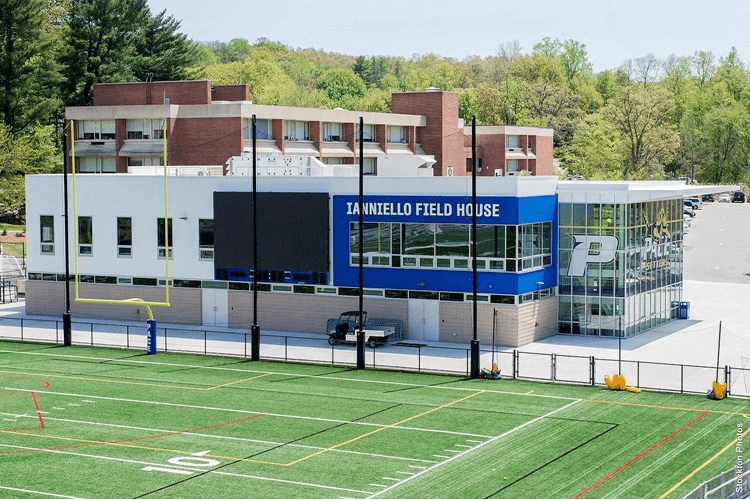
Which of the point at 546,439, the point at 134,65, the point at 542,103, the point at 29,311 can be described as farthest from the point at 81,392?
the point at 542,103

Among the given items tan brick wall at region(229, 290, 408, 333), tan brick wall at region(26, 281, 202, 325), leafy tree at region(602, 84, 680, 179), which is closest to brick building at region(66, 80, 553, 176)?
tan brick wall at region(229, 290, 408, 333)

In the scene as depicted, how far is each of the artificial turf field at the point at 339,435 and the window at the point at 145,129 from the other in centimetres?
3603

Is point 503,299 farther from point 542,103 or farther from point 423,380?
point 542,103

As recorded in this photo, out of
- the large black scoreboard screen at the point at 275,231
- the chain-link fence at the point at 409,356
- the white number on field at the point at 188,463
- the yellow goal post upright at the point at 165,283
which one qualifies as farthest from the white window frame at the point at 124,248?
the white number on field at the point at 188,463

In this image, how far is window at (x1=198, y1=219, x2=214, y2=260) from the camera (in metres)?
59.9

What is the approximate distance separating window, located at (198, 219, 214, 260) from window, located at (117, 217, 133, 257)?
401 cm

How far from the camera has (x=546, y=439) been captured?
3522 centimetres

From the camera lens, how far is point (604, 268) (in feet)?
186

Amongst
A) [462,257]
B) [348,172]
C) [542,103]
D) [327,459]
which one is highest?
[542,103]

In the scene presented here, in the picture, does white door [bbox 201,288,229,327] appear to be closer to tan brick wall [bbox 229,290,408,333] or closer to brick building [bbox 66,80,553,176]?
tan brick wall [bbox 229,290,408,333]

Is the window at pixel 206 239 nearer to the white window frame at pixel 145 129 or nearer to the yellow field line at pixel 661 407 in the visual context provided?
the white window frame at pixel 145 129

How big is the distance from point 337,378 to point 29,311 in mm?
25496

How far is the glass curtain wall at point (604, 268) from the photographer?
56625 millimetres

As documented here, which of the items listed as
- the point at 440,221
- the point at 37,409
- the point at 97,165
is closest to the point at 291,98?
the point at 97,165
